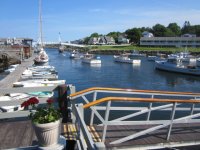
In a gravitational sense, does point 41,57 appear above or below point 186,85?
above

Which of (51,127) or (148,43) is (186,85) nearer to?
(51,127)

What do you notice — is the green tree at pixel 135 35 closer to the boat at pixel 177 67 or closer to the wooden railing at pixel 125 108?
the boat at pixel 177 67

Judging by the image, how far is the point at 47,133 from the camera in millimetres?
5562

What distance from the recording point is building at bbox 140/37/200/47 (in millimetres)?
159750

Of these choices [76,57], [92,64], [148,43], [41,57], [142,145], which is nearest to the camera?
[142,145]

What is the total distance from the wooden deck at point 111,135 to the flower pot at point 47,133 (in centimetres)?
118

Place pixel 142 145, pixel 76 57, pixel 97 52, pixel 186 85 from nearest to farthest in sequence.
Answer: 1. pixel 142 145
2. pixel 186 85
3. pixel 76 57
4. pixel 97 52

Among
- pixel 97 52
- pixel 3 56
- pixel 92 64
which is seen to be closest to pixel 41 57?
pixel 3 56

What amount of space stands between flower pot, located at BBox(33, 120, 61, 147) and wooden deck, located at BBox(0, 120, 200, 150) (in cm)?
118

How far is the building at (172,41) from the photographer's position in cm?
15975

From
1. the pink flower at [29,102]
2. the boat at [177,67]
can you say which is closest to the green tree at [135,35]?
the boat at [177,67]

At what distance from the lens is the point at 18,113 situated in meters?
8.11

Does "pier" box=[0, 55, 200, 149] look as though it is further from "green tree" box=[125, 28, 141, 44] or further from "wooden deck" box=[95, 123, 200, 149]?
"green tree" box=[125, 28, 141, 44]

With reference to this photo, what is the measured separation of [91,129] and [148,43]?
16888 centimetres
